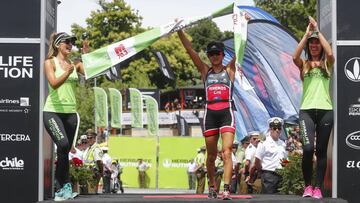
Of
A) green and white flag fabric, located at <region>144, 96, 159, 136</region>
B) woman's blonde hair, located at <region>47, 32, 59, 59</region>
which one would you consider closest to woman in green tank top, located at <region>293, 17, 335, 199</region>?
woman's blonde hair, located at <region>47, 32, 59, 59</region>

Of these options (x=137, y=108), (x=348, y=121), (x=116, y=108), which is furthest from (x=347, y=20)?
(x=137, y=108)

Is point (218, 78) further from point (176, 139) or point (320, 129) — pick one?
point (176, 139)

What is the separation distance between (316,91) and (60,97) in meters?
3.18

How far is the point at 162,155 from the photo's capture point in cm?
2694

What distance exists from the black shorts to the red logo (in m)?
1.43

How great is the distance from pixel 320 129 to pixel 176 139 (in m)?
18.0

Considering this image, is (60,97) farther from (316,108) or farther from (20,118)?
(316,108)

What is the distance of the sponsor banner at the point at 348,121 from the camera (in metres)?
9.41

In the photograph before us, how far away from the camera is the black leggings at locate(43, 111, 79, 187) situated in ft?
28.6

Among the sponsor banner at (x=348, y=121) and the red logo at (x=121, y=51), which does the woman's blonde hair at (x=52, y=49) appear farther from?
the sponsor banner at (x=348, y=121)

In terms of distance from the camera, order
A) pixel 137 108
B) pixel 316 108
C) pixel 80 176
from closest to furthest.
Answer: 1. pixel 316 108
2. pixel 80 176
3. pixel 137 108

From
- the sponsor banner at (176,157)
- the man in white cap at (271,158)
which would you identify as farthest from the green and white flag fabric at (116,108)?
the man in white cap at (271,158)

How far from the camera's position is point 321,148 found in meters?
8.93

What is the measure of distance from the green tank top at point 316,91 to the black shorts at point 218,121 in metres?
0.95
